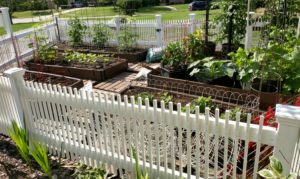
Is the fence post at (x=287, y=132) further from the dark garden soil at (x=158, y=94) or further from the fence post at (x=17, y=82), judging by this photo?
the fence post at (x=17, y=82)

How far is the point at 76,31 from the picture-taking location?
8461 mm

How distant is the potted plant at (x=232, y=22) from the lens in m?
6.13

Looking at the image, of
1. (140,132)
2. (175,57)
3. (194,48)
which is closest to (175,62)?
(175,57)

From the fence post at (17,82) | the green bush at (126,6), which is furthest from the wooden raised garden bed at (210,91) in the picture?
the green bush at (126,6)

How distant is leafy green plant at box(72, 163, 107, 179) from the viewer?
3104 mm

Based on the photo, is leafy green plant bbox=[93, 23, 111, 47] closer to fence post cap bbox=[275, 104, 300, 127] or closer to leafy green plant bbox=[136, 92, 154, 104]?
leafy green plant bbox=[136, 92, 154, 104]

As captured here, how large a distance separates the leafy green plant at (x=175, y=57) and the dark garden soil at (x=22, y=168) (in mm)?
2906

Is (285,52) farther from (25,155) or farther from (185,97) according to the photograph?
(25,155)

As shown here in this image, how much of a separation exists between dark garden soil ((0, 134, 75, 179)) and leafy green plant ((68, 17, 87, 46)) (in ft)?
17.7

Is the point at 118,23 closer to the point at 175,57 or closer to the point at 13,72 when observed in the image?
the point at 175,57

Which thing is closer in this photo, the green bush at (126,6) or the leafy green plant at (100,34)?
the leafy green plant at (100,34)

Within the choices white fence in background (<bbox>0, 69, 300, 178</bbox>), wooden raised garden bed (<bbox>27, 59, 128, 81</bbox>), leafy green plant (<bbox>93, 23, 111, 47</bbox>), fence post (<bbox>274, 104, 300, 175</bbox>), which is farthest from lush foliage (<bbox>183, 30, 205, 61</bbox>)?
fence post (<bbox>274, 104, 300, 175</bbox>)

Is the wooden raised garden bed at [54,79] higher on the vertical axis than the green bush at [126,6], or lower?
lower

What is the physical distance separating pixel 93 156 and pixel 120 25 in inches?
232
